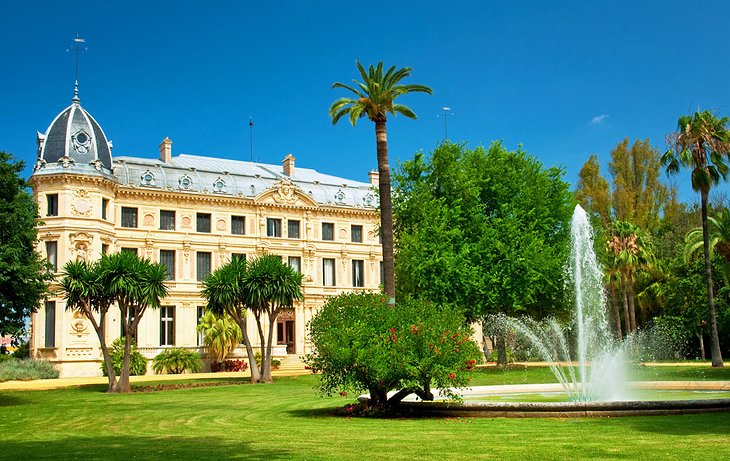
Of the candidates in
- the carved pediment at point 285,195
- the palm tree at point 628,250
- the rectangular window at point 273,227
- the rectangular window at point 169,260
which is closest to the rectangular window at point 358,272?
the carved pediment at point 285,195

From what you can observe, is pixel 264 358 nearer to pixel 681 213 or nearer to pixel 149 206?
pixel 149 206

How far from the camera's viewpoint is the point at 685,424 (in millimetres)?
15828

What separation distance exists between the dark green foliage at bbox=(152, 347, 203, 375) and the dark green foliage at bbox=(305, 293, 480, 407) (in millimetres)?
32209

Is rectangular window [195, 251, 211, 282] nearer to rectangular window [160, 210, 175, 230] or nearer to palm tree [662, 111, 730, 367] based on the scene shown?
rectangular window [160, 210, 175, 230]

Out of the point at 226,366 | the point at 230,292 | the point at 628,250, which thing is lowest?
the point at 226,366

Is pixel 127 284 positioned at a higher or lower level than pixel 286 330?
→ higher

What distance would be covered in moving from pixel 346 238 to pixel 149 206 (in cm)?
1645

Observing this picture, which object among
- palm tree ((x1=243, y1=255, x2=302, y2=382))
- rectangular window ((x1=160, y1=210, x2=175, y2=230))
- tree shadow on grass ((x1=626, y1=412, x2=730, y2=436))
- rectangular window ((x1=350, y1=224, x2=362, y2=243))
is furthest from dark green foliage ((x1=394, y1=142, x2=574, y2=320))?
tree shadow on grass ((x1=626, y1=412, x2=730, y2=436))

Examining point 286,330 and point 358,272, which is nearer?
point 286,330

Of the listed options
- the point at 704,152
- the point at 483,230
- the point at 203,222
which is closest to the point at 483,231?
the point at 483,230

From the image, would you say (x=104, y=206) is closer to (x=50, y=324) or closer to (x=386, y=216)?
(x=50, y=324)

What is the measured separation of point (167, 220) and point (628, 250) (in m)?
33.5

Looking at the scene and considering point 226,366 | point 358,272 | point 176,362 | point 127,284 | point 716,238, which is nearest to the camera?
point 127,284

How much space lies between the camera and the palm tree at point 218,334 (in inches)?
1978
